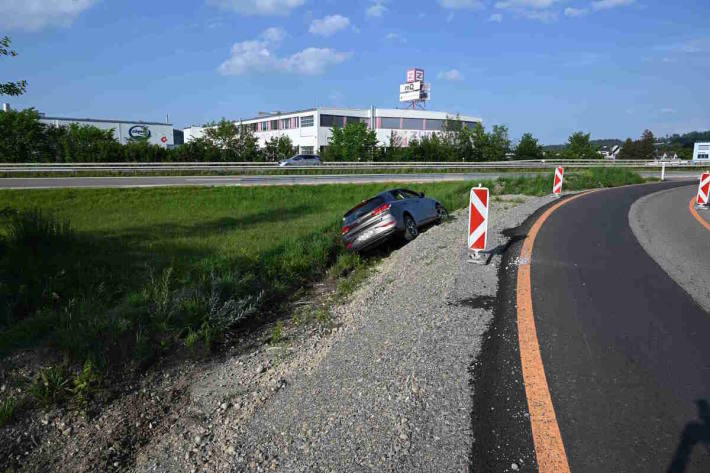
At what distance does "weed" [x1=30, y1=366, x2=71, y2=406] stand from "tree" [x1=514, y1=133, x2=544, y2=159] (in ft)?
224

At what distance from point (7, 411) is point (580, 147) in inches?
3160

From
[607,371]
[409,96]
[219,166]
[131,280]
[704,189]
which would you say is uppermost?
[409,96]

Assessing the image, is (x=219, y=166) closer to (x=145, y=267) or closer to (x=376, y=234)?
(x=145, y=267)

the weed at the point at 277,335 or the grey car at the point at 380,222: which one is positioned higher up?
the grey car at the point at 380,222

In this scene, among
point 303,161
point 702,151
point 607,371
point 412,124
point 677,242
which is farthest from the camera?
point 412,124

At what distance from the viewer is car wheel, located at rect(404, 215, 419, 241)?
38.6ft

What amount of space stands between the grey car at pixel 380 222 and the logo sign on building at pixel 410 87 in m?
85.8

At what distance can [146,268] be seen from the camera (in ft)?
32.0

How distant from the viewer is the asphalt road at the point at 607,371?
9.33ft

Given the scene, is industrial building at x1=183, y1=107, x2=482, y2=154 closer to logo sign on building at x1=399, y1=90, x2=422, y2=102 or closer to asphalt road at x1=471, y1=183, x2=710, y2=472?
logo sign on building at x1=399, y1=90, x2=422, y2=102

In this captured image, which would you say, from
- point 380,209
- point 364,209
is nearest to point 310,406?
point 380,209

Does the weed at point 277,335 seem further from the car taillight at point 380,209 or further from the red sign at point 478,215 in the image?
the car taillight at point 380,209

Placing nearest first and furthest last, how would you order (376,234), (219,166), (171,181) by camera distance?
(376,234) < (171,181) < (219,166)

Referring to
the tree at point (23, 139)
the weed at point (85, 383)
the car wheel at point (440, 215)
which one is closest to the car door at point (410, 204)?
the car wheel at point (440, 215)
